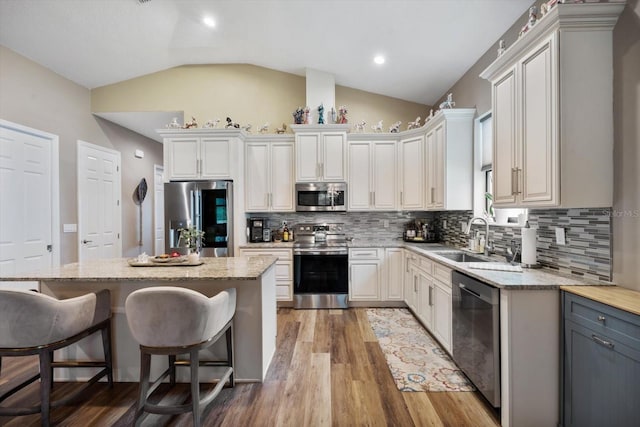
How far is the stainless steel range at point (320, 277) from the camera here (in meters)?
3.80

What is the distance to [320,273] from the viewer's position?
3812mm

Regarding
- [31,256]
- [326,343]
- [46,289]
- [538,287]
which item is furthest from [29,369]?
[538,287]

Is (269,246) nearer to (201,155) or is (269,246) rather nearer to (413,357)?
(201,155)

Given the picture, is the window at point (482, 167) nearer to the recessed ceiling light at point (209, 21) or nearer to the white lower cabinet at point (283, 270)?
the white lower cabinet at point (283, 270)

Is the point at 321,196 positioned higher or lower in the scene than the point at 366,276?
higher

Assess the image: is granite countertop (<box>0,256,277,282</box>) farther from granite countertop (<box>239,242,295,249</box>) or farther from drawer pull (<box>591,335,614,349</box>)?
drawer pull (<box>591,335,614,349</box>)

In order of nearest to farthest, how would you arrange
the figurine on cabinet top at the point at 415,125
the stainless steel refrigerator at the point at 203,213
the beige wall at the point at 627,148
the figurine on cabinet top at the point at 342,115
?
the beige wall at the point at 627,148 → the stainless steel refrigerator at the point at 203,213 → the figurine on cabinet top at the point at 415,125 → the figurine on cabinet top at the point at 342,115

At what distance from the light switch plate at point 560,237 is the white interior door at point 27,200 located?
16.5ft

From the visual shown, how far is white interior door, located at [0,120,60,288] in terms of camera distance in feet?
10.2

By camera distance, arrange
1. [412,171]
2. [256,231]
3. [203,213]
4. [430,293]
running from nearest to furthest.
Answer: [430,293] → [203,213] → [412,171] → [256,231]

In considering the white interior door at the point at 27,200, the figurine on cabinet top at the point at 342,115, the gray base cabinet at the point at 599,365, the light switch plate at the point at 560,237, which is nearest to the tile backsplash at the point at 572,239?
the light switch plate at the point at 560,237

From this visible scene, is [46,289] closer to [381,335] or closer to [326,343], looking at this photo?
[326,343]

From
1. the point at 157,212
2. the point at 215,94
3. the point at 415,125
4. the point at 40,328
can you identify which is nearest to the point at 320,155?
the point at 415,125

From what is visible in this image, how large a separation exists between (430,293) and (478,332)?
38.0 inches
